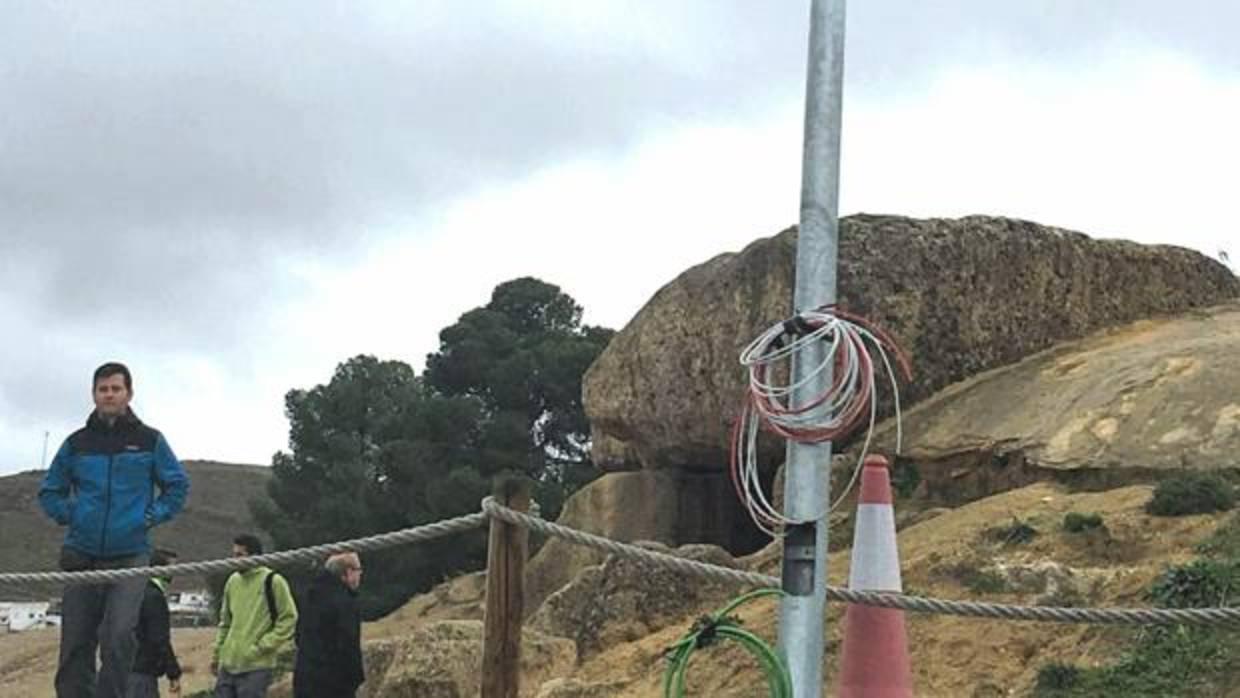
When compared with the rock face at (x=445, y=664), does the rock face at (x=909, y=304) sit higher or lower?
higher

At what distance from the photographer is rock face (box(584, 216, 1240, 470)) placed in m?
19.5

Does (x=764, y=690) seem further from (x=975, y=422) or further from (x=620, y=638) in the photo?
(x=975, y=422)

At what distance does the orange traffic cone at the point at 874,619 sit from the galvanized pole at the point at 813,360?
1434 mm

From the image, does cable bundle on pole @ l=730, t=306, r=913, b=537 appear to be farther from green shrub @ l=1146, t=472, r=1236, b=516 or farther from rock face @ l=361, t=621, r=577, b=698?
green shrub @ l=1146, t=472, r=1236, b=516

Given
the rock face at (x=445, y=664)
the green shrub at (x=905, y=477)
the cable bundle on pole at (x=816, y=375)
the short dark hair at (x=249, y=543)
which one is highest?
the green shrub at (x=905, y=477)

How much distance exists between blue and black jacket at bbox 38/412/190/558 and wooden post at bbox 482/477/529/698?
2320 mm

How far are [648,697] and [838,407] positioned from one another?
7966 mm

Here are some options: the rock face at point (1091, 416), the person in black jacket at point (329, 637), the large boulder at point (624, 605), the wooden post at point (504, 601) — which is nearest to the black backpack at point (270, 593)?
the person in black jacket at point (329, 637)

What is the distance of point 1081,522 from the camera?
1298 cm

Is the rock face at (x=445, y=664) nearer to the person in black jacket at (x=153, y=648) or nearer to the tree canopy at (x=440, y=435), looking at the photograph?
the person in black jacket at (x=153, y=648)

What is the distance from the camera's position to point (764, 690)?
1140 cm

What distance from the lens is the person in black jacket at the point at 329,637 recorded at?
29.9 ft

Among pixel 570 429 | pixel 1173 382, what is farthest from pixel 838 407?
pixel 570 429

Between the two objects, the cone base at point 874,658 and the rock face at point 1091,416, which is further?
the rock face at point 1091,416
